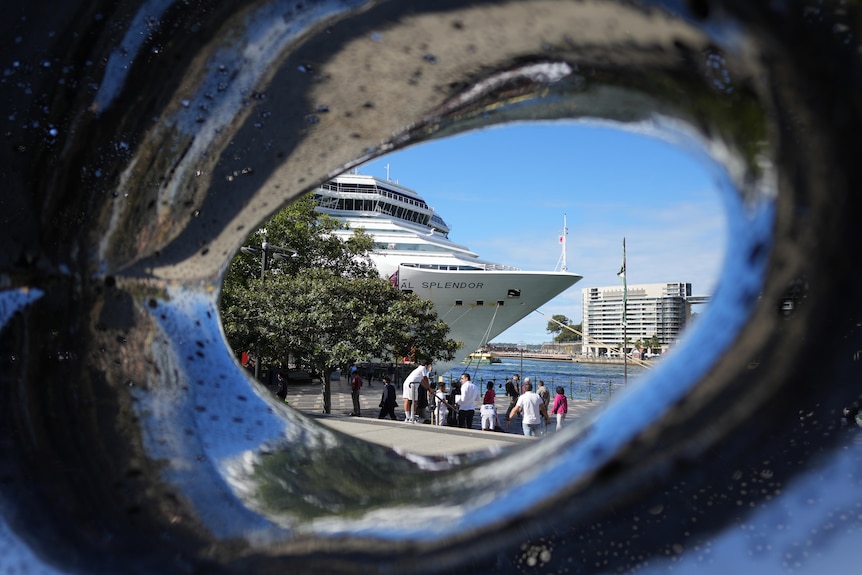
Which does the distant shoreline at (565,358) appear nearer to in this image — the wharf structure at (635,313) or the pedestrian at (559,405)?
the wharf structure at (635,313)

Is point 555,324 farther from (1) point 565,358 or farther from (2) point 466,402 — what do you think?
(1) point 565,358

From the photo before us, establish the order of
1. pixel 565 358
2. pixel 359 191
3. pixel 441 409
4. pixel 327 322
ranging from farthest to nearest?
1. pixel 565 358
2. pixel 359 191
3. pixel 327 322
4. pixel 441 409

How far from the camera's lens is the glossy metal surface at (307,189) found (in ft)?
3.44

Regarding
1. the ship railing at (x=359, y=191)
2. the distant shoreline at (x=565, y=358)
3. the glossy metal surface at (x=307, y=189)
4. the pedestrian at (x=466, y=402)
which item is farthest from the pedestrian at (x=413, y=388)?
the distant shoreline at (x=565, y=358)

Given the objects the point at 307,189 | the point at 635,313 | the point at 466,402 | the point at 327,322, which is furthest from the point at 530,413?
the point at 635,313

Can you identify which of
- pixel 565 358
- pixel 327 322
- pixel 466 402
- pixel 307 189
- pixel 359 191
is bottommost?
pixel 565 358

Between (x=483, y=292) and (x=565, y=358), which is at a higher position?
(x=483, y=292)

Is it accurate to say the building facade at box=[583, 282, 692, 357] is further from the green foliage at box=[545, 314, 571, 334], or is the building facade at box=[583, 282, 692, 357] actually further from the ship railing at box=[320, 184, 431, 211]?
the ship railing at box=[320, 184, 431, 211]

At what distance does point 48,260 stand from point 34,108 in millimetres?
373

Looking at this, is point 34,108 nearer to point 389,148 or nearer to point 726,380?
point 389,148

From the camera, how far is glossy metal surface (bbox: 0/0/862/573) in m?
1.05

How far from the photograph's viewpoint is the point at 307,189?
6.93 ft

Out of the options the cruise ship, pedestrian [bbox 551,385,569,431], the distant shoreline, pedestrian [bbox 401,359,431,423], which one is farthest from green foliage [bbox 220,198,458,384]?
the distant shoreline

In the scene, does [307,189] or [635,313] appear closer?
[307,189]
